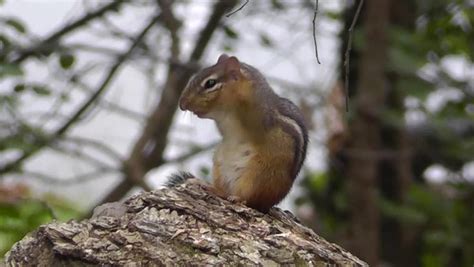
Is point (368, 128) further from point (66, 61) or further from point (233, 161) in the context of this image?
point (233, 161)

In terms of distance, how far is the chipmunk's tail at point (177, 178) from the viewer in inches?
125

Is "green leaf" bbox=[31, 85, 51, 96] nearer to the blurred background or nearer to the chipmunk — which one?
the blurred background

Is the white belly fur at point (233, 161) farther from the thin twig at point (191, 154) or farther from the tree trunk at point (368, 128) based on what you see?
the tree trunk at point (368, 128)

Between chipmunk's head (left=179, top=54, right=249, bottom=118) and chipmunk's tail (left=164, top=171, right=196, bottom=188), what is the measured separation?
0.19 m

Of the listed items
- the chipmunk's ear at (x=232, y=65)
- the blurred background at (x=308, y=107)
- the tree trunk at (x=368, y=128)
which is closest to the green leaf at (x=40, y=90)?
the blurred background at (x=308, y=107)

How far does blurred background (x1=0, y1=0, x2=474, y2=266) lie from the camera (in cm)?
548

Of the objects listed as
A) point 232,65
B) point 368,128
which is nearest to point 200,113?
point 232,65

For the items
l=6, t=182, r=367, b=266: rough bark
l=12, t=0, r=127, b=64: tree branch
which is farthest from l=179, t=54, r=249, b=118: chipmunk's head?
l=12, t=0, r=127, b=64: tree branch

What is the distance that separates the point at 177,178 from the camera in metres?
3.23

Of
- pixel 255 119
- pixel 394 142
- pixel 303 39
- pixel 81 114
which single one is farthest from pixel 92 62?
pixel 255 119

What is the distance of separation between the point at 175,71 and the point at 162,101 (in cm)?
26

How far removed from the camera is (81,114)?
5.88 m

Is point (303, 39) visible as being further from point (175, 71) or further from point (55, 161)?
point (55, 161)

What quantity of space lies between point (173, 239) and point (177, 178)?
0.55m
